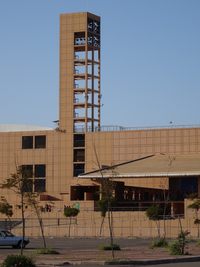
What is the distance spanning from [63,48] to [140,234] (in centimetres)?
4264

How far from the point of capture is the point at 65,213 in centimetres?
7806

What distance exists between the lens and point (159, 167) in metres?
89.1

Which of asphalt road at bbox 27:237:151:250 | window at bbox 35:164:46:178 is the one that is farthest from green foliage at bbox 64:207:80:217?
window at bbox 35:164:46:178

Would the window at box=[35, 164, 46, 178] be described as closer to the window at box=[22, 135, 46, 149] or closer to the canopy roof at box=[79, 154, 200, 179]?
the window at box=[22, 135, 46, 149]

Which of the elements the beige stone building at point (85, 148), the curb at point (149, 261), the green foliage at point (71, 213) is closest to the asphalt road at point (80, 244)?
the curb at point (149, 261)

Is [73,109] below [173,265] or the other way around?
the other way around

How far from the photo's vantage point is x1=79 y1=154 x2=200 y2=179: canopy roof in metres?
84.8

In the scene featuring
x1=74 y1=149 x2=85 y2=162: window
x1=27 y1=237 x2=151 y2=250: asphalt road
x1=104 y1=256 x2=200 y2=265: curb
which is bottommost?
x1=27 y1=237 x2=151 y2=250: asphalt road

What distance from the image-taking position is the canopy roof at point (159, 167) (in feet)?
278

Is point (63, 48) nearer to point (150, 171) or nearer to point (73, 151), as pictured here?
point (73, 151)

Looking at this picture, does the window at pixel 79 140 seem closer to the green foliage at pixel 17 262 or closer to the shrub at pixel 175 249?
the shrub at pixel 175 249

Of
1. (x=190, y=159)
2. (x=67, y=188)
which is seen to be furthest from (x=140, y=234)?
(x=67, y=188)

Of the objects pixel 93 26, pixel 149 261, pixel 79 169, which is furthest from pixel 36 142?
pixel 149 261

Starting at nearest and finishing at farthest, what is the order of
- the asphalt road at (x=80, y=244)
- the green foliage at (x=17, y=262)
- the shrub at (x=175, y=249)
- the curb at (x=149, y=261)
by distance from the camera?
the green foliage at (x=17, y=262), the curb at (x=149, y=261), the shrub at (x=175, y=249), the asphalt road at (x=80, y=244)
